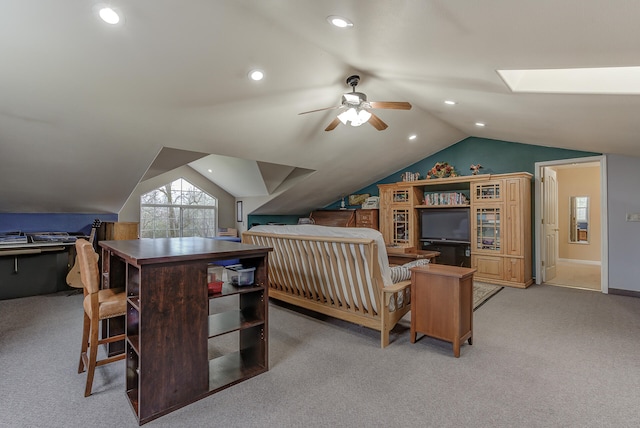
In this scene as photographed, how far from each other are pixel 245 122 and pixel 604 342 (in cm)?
460

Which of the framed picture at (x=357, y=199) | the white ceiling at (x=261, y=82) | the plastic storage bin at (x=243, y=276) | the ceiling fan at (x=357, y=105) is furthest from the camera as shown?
the framed picture at (x=357, y=199)

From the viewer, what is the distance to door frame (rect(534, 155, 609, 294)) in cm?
483

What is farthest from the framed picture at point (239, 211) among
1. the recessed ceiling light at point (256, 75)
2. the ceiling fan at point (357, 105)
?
the recessed ceiling light at point (256, 75)

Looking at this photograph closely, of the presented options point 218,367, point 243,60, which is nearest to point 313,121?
point 243,60

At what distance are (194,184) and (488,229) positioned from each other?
7.28m

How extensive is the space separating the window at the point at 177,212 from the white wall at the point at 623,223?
8.61 metres

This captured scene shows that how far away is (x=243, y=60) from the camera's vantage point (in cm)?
300

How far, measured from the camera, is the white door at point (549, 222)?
5.54 metres

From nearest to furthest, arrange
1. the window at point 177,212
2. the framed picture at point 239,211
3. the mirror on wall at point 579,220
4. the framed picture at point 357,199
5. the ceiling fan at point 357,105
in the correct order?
the ceiling fan at point 357,105, the mirror on wall at point 579,220, the window at point 177,212, the framed picture at point 357,199, the framed picture at point 239,211

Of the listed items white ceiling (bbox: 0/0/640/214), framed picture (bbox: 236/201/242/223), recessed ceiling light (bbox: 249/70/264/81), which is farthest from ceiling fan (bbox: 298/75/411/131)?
framed picture (bbox: 236/201/242/223)

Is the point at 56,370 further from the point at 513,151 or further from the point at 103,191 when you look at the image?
the point at 513,151

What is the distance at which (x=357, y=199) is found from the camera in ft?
27.0

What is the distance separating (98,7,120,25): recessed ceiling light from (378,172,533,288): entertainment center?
3858mm

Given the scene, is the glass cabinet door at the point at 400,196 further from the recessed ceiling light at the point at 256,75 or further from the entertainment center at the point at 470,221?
the recessed ceiling light at the point at 256,75
